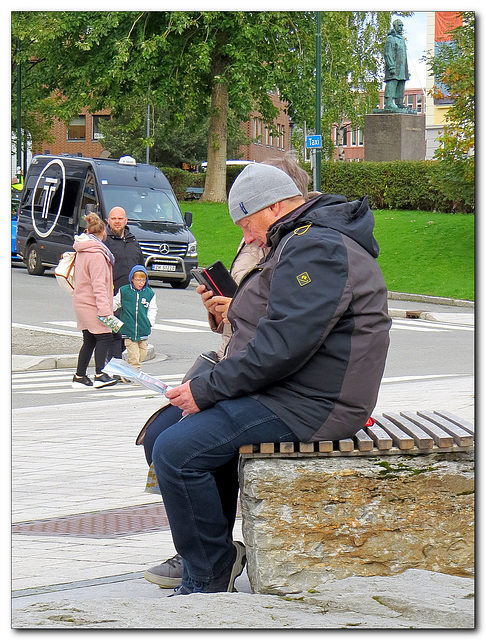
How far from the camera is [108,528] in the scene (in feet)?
17.7

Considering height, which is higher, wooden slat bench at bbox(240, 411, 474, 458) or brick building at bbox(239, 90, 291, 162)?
brick building at bbox(239, 90, 291, 162)

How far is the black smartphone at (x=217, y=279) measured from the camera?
175 inches

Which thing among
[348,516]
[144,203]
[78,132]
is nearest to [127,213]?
[144,203]

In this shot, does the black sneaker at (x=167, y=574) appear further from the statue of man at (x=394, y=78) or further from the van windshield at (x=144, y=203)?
the statue of man at (x=394, y=78)

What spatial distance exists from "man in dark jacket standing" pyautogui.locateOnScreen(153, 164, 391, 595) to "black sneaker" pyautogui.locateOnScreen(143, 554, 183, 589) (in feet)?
1.16

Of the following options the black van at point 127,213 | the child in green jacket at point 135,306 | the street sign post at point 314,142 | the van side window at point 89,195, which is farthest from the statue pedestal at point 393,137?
the child in green jacket at point 135,306

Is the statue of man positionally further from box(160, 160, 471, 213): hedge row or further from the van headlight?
the van headlight

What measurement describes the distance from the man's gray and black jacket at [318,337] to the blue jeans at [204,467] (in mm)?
55

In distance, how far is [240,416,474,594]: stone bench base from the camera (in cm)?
363

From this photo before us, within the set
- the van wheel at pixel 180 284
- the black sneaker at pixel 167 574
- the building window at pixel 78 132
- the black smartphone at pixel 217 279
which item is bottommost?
the black sneaker at pixel 167 574

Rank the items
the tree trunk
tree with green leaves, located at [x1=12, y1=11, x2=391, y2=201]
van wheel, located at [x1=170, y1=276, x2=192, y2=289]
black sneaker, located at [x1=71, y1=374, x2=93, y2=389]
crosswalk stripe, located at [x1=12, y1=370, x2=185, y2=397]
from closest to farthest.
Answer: tree with green leaves, located at [x1=12, y1=11, x2=391, y2=201]
crosswalk stripe, located at [x1=12, y1=370, x2=185, y2=397]
black sneaker, located at [x1=71, y1=374, x2=93, y2=389]
van wheel, located at [x1=170, y1=276, x2=192, y2=289]
the tree trunk

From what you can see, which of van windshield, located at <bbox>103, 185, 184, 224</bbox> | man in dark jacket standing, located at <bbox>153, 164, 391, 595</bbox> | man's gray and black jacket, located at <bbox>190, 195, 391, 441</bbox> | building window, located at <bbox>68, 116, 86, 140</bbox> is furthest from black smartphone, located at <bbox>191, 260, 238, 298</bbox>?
building window, located at <bbox>68, 116, 86, 140</bbox>

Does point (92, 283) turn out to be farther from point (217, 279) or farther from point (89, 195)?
point (89, 195)

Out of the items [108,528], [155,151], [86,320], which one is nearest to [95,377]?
[86,320]
